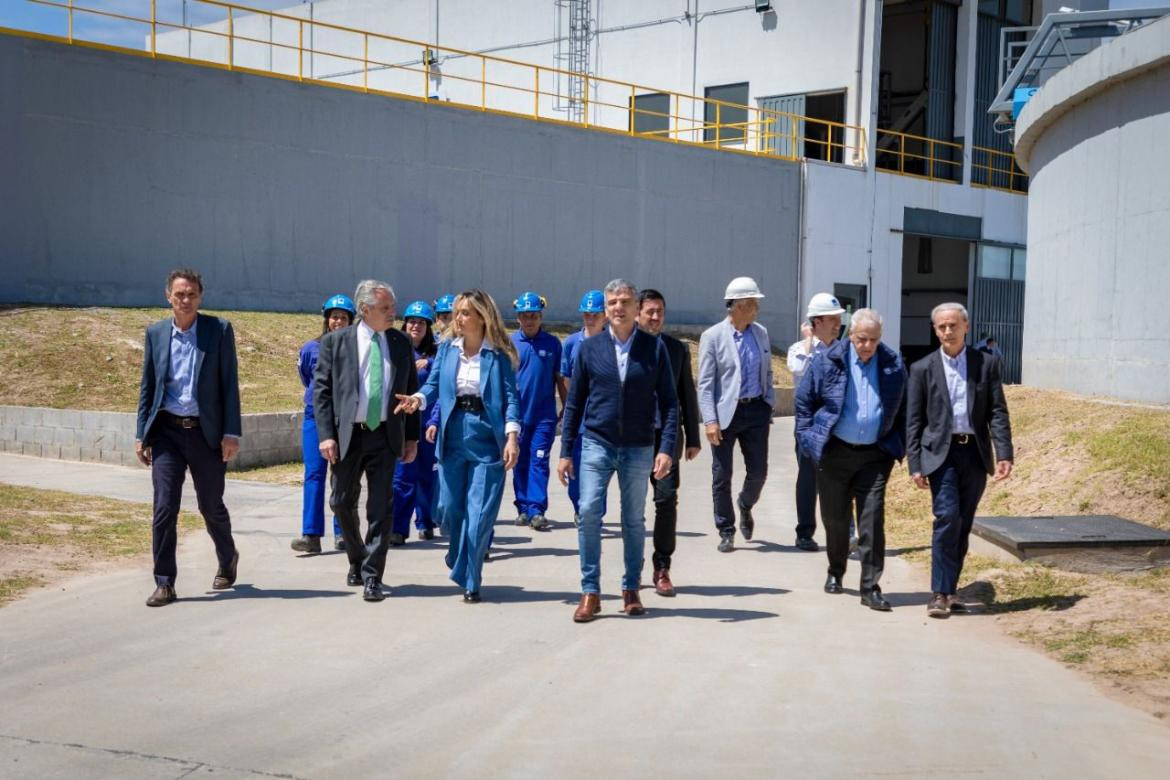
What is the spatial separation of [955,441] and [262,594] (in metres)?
4.27

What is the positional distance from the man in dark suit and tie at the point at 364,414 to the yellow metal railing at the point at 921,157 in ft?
94.4

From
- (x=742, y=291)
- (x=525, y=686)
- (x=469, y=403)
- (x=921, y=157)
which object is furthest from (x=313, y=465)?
(x=921, y=157)

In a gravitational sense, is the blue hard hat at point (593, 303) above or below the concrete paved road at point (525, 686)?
above

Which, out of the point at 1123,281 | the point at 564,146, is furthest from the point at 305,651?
the point at 564,146

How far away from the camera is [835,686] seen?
5871 millimetres

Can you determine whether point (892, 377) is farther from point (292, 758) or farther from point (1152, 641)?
point (292, 758)

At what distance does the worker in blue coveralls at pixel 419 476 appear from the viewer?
991cm

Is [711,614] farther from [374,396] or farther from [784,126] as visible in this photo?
[784,126]

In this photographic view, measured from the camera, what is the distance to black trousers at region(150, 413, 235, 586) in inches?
297

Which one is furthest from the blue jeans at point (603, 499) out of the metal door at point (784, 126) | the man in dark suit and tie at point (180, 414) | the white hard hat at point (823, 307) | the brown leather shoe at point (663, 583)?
the metal door at point (784, 126)

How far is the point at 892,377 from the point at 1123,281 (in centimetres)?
671

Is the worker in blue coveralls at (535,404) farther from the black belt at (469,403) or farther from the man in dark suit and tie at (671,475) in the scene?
the black belt at (469,403)

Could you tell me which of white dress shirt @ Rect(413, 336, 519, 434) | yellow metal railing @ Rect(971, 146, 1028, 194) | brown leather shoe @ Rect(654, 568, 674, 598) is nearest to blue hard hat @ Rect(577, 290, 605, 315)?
white dress shirt @ Rect(413, 336, 519, 434)

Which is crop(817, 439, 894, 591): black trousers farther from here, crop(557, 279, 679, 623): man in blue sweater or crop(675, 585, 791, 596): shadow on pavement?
crop(557, 279, 679, 623): man in blue sweater
